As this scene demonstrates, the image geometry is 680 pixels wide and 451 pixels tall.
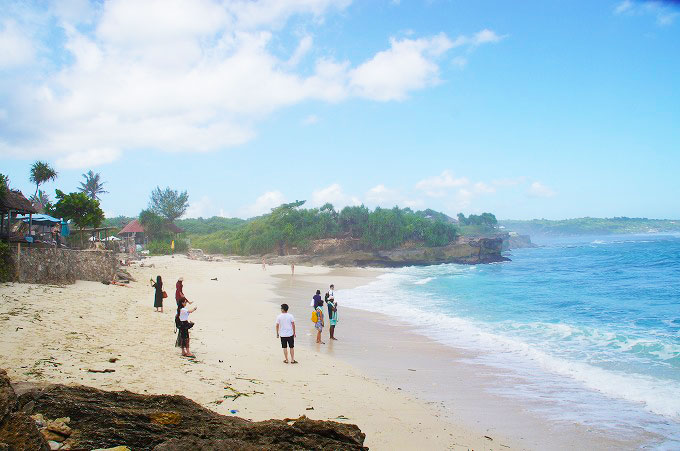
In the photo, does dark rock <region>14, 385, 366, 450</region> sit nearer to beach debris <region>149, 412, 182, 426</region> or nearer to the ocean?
beach debris <region>149, 412, 182, 426</region>

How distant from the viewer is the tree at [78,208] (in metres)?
26.0

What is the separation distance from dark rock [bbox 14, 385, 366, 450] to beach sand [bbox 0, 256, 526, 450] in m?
1.97

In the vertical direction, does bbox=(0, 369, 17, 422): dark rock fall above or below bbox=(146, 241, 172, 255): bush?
below

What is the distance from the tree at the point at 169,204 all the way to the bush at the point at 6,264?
59423mm

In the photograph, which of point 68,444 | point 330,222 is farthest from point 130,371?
point 330,222

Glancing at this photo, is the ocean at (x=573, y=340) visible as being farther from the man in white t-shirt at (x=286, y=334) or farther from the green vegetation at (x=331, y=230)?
the green vegetation at (x=331, y=230)

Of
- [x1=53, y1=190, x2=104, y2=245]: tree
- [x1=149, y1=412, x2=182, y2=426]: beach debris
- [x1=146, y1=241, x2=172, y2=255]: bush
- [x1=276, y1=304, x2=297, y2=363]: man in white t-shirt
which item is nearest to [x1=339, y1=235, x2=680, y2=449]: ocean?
[x1=276, y1=304, x2=297, y2=363]: man in white t-shirt

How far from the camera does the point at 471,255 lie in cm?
6419

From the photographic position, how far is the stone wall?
1466cm

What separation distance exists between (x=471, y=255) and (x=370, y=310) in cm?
4781

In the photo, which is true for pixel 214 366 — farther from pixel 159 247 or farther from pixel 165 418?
pixel 159 247

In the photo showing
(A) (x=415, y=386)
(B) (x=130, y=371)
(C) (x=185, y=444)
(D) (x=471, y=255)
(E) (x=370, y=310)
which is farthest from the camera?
(D) (x=471, y=255)

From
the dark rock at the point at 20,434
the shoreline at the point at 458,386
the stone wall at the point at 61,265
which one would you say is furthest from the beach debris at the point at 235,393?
the stone wall at the point at 61,265

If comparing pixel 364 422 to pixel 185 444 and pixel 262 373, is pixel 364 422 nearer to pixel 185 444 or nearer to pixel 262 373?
pixel 262 373
